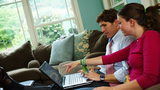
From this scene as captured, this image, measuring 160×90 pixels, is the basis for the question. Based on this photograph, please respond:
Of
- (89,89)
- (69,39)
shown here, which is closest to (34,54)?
(69,39)

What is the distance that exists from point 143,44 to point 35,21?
391cm

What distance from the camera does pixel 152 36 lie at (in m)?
1.01

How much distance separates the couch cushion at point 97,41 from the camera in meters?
2.94

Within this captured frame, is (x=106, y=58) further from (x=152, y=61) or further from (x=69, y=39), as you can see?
(x=69, y=39)

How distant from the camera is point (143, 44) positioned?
105 centimetres

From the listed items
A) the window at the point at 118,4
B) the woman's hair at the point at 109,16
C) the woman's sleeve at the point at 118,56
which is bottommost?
the woman's sleeve at the point at 118,56

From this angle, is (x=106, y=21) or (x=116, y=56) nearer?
(x=116, y=56)

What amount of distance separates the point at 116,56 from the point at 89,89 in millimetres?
374

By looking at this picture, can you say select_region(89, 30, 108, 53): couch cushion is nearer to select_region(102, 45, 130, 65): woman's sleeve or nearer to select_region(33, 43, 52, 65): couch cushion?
select_region(33, 43, 52, 65): couch cushion

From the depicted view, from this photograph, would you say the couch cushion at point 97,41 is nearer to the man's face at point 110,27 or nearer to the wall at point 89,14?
the man's face at point 110,27

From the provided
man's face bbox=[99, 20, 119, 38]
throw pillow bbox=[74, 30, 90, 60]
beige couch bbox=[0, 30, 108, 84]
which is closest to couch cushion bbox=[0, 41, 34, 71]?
beige couch bbox=[0, 30, 108, 84]

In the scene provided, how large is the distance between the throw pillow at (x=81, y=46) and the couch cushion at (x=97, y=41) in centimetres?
8

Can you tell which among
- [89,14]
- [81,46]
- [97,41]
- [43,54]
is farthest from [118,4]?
[43,54]

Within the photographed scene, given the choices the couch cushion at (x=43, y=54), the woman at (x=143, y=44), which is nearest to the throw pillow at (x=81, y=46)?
the couch cushion at (x=43, y=54)
